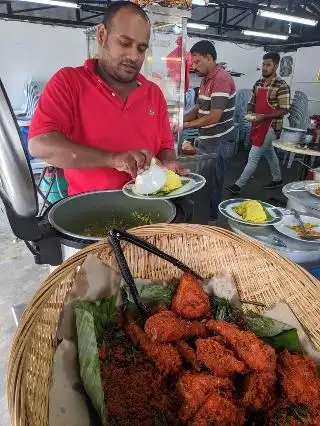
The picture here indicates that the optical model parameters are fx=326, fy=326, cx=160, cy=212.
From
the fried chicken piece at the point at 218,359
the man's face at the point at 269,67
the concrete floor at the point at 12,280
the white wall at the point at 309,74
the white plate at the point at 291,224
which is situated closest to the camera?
the fried chicken piece at the point at 218,359

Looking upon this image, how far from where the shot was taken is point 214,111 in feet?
12.7

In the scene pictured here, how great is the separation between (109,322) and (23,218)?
1.32 ft

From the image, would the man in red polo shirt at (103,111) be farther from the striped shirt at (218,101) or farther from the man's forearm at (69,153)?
the striped shirt at (218,101)

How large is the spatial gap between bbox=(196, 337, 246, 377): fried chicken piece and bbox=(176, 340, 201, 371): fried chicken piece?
0.08 feet

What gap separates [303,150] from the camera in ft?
13.4

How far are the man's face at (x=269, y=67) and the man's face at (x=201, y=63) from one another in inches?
61.9

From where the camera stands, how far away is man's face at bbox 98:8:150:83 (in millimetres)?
1524

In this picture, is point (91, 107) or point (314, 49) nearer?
point (91, 107)

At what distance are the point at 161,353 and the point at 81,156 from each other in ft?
2.93

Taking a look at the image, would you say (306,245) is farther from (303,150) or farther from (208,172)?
(303,150)

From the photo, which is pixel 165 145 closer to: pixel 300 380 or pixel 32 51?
pixel 300 380

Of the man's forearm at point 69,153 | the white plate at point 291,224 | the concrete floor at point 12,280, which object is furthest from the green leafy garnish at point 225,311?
the concrete floor at point 12,280

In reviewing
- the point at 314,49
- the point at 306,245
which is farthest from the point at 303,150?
the point at 314,49

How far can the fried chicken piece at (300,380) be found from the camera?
2.33ft
